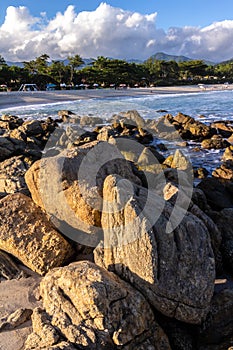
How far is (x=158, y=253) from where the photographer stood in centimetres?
422

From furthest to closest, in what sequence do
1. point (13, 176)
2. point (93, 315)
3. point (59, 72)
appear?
point (59, 72) < point (13, 176) < point (93, 315)

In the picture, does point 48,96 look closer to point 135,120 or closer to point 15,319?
point 135,120

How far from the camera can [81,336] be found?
11.4ft

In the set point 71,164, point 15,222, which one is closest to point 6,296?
point 15,222

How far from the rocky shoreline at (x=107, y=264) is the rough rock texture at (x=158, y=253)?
12 mm

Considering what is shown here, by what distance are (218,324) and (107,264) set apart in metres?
1.59

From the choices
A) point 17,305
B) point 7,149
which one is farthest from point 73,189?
point 7,149

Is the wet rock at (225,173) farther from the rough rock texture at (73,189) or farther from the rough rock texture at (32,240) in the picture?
the rough rock texture at (32,240)

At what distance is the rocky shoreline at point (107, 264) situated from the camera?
3.70m

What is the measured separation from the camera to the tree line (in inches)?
2258

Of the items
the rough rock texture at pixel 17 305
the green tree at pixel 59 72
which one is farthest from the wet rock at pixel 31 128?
the green tree at pixel 59 72

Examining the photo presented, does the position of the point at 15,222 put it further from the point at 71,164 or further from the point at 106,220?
the point at 106,220

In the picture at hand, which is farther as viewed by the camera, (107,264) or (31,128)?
(31,128)

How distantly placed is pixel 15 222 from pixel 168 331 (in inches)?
113
